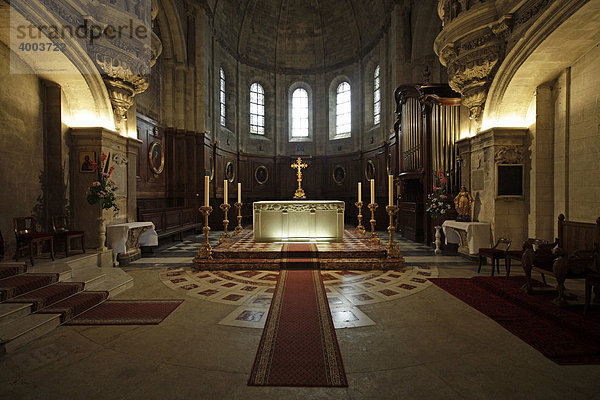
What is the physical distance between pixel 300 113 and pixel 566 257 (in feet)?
51.6

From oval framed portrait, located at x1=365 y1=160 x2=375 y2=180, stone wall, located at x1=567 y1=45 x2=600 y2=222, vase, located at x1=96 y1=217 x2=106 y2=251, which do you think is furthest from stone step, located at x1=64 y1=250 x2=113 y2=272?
oval framed portrait, located at x1=365 y1=160 x2=375 y2=180

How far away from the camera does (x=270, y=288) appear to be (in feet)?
16.2

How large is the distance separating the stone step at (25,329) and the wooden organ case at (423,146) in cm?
870

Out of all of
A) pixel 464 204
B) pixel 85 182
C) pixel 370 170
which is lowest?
pixel 464 204

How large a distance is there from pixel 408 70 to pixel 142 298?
12.5 meters

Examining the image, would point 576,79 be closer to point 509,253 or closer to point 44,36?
point 509,253

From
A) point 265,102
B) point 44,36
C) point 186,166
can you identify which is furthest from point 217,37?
point 44,36

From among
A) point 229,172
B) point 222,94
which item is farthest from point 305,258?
point 222,94

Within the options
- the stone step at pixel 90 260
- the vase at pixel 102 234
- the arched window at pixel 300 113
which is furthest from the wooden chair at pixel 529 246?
the arched window at pixel 300 113

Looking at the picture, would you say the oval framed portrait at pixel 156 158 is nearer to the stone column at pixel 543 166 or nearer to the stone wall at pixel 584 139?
the stone column at pixel 543 166

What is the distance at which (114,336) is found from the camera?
327 cm

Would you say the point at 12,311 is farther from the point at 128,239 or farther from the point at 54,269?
the point at 128,239

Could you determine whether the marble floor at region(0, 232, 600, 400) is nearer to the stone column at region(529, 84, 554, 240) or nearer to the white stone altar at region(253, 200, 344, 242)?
the white stone altar at region(253, 200, 344, 242)

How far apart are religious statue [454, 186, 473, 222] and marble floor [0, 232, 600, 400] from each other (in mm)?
3651
